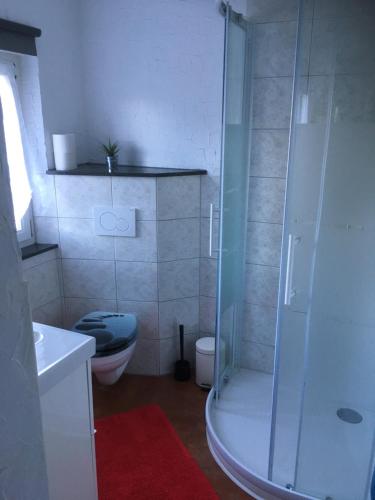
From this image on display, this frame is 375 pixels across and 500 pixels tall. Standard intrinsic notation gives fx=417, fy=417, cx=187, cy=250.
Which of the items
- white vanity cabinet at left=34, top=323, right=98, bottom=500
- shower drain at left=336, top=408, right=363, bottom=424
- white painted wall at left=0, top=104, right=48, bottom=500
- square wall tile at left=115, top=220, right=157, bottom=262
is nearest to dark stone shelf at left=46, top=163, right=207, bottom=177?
square wall tile at left=115, top=220, right=157, bottom=262

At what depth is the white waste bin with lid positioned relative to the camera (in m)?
2.64

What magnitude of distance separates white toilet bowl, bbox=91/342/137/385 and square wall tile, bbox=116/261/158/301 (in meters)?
0.40

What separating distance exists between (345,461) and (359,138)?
138 cm

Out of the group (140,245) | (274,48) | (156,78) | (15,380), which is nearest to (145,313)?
(140,245)

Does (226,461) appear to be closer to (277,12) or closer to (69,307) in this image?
(69,307)

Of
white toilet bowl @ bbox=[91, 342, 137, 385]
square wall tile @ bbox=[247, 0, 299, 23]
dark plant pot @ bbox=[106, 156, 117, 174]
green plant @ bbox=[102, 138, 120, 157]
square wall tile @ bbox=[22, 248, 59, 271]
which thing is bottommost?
white toilet bowl @ bbox=[91, 342, 137, 385]

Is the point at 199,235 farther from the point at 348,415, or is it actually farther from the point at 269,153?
the point at 348,415

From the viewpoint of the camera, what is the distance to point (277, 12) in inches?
88.0

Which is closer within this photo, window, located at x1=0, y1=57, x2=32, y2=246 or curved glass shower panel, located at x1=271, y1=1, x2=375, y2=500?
curved glass shower panel, located at x1=271, y1=1, x2=375, y2=500

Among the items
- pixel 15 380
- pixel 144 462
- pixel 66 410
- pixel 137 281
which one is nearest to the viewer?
pixel 15 380

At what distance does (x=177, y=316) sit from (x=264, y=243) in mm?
763

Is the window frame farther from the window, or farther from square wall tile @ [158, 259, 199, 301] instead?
square wall tile @ [158, 259, 199, 301]

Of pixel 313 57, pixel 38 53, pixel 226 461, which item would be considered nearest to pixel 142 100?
pixel 38 53

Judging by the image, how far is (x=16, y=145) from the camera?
248 centimetres
